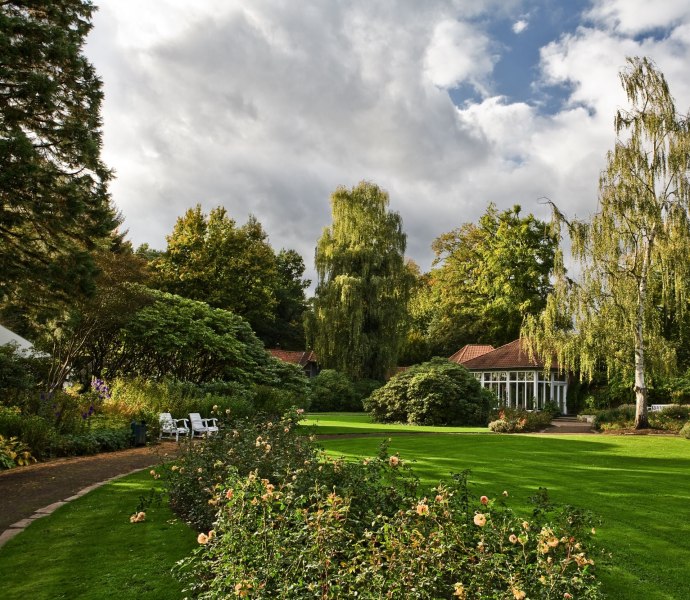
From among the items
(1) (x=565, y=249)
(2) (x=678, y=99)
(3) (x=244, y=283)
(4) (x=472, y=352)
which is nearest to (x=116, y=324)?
(1) (x=565, y=249)

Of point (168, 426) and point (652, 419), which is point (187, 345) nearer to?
point (168, 426)

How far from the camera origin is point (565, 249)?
2295 cm

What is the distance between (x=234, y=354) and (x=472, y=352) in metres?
22.3

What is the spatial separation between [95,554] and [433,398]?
2001 centimetres

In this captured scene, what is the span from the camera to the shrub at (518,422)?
2188cm

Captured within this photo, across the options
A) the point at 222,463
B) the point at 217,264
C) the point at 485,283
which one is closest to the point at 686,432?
the point at 222,463

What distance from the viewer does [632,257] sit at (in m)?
22.6

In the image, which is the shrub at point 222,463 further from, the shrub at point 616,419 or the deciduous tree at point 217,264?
the deciduous tree at point 217,264

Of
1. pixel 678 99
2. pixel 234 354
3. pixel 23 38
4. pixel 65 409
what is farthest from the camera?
pixel 678 99

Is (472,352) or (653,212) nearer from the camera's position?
(653,212)

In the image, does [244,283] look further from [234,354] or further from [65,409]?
[65,409]

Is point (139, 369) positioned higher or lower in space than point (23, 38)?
lower

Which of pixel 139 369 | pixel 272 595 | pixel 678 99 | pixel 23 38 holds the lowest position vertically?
pixel 272 595

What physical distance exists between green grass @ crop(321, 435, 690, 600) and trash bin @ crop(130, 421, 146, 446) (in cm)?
433
